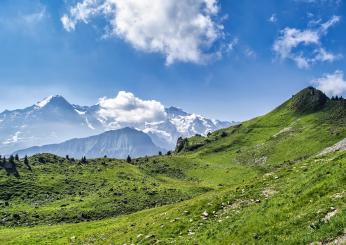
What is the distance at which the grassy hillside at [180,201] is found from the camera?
89.1 feet

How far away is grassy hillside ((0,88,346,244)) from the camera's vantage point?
27.2 meters

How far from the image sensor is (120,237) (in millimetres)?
43156

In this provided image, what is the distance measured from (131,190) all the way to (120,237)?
69815mm

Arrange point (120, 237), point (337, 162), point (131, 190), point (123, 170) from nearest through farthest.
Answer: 1. point (337, 162)
2. point (120, 237)
3. point (131, 190)
4. point (123, 170)

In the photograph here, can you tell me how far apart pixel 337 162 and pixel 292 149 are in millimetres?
159606

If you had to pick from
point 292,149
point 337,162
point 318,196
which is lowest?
point 318,196

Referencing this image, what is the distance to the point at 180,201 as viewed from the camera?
306 feet

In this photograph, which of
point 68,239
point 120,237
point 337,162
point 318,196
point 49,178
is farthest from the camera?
point 49,178

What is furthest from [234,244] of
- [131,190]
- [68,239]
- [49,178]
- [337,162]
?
[49,178]

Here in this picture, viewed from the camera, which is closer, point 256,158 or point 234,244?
point 234,244

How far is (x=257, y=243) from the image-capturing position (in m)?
24.7

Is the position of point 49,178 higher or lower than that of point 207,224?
higher

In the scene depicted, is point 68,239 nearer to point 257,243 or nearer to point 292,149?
point 257,243

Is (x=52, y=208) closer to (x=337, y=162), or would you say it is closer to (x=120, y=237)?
(x=120, y=237)
